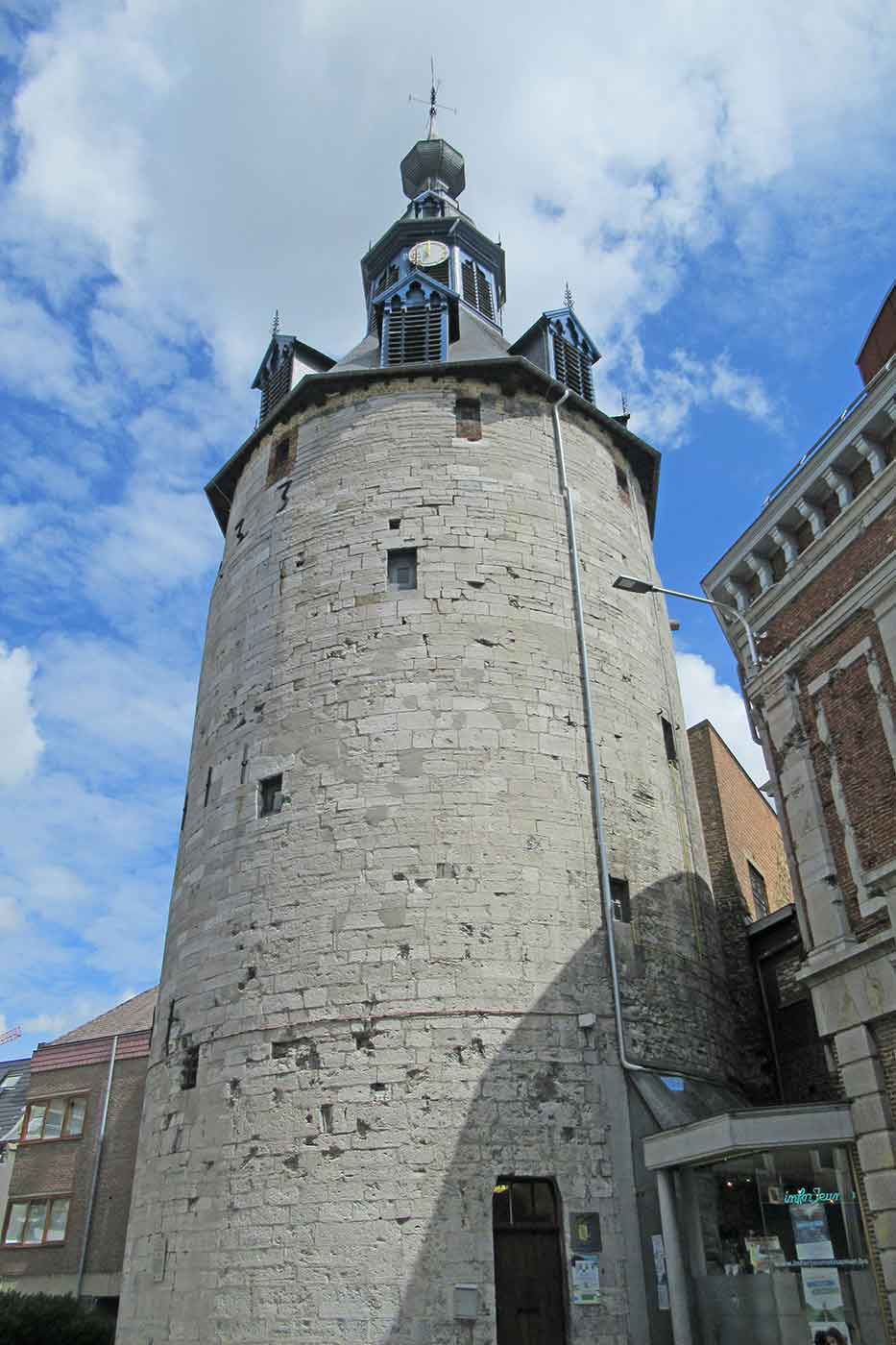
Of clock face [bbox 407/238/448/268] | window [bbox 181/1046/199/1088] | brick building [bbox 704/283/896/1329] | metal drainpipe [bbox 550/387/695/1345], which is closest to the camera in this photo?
brick building [bbox 704/283/896/1329]

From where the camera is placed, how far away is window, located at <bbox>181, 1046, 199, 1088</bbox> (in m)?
14.4

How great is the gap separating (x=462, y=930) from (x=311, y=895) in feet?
6.93

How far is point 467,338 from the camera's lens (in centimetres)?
2172

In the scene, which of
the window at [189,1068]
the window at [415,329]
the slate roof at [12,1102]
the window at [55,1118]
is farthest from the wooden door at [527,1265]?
the slate roof at [12,1102]

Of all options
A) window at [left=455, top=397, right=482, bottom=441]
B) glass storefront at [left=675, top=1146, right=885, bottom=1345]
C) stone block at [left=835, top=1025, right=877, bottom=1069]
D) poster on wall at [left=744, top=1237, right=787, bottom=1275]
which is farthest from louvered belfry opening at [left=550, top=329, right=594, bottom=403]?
poster on wall at [left=744, top=1237, right=787, bottom=1275]

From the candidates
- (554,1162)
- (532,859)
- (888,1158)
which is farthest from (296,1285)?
(888,1158)

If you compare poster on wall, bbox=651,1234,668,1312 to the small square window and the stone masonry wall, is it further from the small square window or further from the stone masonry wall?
the small square window

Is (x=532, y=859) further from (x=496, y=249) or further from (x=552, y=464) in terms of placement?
(x=496, y=249)

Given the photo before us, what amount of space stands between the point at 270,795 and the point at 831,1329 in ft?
30.9

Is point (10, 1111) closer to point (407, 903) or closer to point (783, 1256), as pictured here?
point (407, 903)

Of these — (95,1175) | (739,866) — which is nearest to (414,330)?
(739,866)

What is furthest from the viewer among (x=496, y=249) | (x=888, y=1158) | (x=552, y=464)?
(x=496, y=249)

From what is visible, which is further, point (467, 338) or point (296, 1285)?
point (467, 338)

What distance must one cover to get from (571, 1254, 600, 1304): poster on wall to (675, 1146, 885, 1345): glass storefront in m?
1.11
